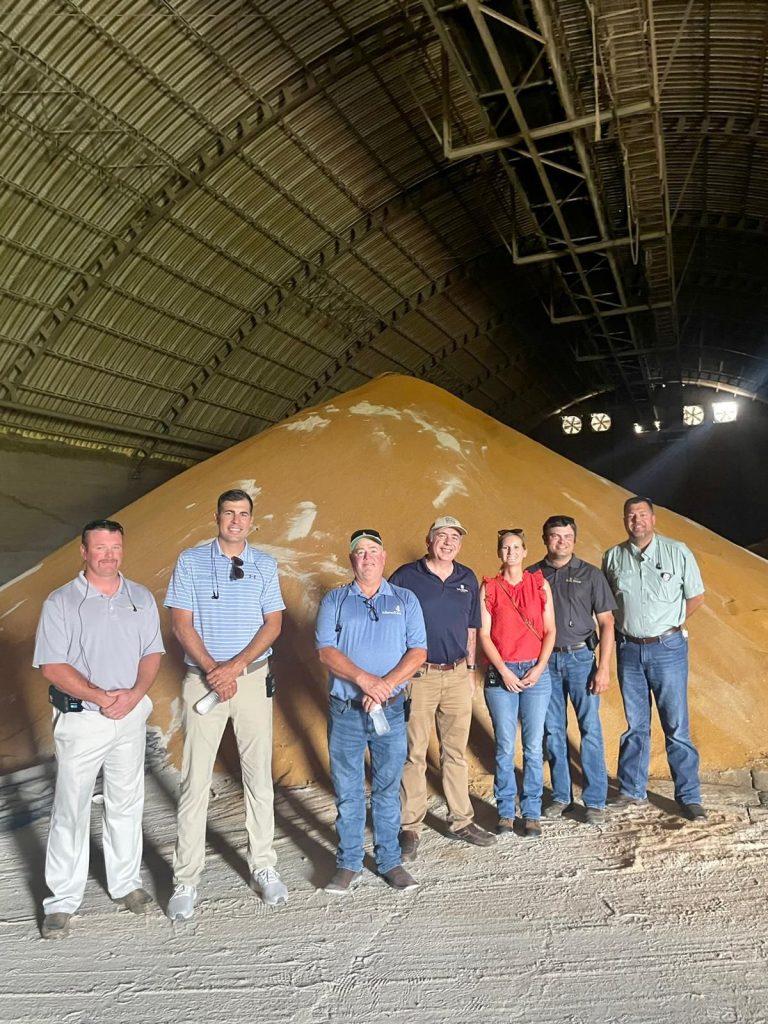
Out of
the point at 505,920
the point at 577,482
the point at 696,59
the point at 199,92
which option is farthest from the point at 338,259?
the point at 505,920

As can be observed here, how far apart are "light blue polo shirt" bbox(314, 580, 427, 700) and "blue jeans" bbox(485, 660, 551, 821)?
1.16 metres

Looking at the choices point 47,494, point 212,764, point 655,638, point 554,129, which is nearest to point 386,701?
point 212,764

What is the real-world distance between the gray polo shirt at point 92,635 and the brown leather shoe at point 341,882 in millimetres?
1876

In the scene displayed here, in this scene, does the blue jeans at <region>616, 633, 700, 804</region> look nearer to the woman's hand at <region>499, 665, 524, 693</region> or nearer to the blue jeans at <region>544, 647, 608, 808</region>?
the blue jeans at <region>544, 647, 608, 808</region>

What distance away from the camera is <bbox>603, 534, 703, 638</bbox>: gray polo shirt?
6.64 metres

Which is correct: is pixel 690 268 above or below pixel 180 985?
above

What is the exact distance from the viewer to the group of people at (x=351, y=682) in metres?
5.06

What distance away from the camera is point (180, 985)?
14.4 feet

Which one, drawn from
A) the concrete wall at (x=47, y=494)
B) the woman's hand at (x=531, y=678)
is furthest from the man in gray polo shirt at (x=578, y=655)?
the concrete wall at (x=47, y=494)

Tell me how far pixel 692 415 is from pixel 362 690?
1517 inches

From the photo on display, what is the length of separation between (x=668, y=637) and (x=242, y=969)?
13.3 feet

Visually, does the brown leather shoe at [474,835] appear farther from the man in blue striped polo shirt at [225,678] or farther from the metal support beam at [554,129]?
the metal support beam at [554,129]

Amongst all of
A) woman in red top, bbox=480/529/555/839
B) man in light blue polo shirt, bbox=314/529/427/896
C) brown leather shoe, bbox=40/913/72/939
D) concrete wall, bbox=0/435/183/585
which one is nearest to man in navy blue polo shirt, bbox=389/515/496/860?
Answer: woman in red top, bbox=480/529/555/839

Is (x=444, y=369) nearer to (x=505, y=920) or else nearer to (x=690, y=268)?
(x=690, y=268)
